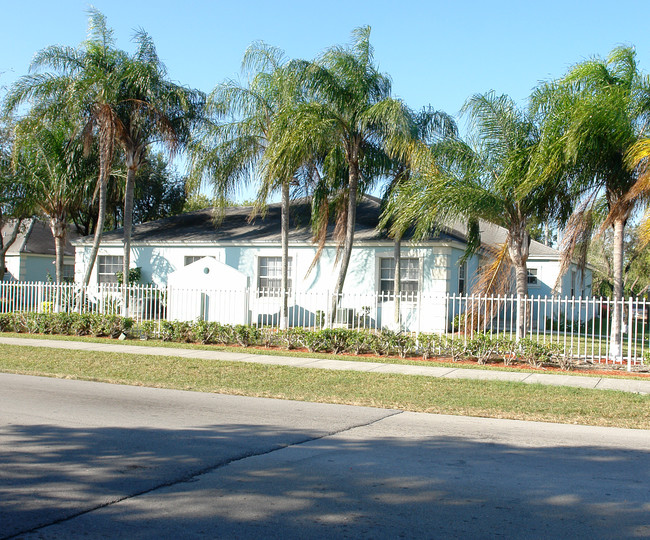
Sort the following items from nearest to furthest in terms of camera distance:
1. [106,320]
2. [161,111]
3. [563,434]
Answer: [563,434] → [106,320] → [161,111]

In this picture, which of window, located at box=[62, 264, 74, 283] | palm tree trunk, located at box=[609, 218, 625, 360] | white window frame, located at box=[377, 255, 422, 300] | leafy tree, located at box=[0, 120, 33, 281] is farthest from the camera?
window, located at box=[62, 264, 74, 283]

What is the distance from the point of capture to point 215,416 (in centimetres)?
850

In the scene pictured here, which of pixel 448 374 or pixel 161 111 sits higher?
pixel 161 111

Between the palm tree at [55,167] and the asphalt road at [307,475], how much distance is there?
1555cm

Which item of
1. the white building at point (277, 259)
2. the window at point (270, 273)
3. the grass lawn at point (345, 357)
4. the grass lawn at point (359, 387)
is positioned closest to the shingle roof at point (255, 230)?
the white building at point (277, 259)

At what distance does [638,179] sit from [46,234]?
33608mm

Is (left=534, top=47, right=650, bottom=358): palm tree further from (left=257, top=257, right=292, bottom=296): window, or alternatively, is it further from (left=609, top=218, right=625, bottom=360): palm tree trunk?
(left=257, top=257, right=292, bottom=296): window

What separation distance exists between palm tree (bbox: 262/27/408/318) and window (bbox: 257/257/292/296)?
5191 mm

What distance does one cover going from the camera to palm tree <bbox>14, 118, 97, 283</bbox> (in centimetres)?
2255

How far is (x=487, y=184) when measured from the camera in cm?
1527

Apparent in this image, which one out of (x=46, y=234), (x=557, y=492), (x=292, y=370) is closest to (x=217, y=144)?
(x=292, y=370)

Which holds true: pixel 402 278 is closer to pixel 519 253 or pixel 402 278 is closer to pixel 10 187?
pixel 519 253

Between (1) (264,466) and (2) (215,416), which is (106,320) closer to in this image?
(2) (215,416)

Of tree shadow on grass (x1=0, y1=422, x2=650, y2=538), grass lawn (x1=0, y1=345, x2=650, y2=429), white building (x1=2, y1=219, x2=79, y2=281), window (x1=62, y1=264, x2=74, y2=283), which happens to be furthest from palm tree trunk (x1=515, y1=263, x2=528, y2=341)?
window (x1=62, y1=264, x2=74, y2=283)
